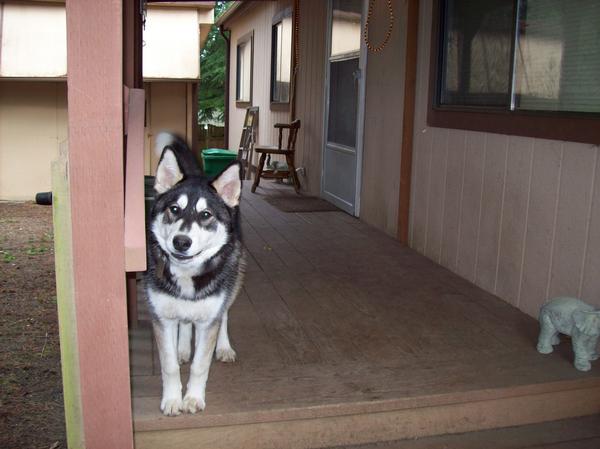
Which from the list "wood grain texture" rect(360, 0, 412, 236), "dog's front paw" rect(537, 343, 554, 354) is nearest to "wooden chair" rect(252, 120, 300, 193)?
"wood grain texture" rect(360, 0, 412, 236)

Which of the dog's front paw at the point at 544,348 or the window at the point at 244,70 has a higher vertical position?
the window at the point at 244,70

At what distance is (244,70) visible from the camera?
1405 cm

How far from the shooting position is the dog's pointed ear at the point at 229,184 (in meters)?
2.46

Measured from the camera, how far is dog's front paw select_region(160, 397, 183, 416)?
241 cm

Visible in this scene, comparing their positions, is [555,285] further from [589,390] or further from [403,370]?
[403,370]

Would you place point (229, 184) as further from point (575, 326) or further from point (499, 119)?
point (499, 119)

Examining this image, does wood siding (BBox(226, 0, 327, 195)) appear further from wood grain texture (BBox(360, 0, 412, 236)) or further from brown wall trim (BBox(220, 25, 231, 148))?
brown wall trim (BBox(220, 25, 231, 148))

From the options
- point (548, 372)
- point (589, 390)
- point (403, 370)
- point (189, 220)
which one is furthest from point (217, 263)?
point (589, 390)

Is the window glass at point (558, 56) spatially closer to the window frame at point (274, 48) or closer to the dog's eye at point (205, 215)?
the dog's eye at point (205, 215)

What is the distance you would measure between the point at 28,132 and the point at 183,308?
23.1 ft

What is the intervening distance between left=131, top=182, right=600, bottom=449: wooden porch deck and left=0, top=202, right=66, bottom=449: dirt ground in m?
0.49

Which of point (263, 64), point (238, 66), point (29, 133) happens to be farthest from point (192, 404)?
point (238, 66)

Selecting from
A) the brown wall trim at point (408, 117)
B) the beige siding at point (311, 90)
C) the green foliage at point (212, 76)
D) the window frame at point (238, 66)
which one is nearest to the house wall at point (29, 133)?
the beige siding at point (311, 90)

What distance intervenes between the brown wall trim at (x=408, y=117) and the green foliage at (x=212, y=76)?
16.1 m
